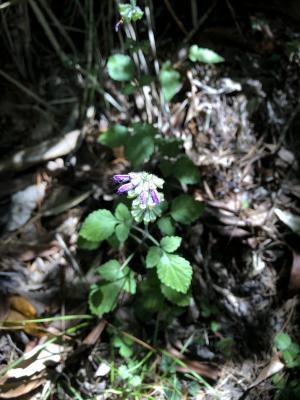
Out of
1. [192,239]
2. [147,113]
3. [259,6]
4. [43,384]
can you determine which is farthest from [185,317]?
[259,6]

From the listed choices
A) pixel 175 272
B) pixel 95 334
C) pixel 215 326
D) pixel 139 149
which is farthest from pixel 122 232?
pixel 215 326

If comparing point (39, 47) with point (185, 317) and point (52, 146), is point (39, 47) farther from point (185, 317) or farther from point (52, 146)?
point (185, 317)

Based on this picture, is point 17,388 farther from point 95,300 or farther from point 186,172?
point 186,172

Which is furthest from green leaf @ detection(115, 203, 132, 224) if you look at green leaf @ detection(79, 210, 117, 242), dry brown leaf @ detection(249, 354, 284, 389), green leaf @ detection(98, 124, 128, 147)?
dry brown leaf @ detection(249, 354, 284, 389)

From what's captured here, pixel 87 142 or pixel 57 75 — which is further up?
pixel 57 75

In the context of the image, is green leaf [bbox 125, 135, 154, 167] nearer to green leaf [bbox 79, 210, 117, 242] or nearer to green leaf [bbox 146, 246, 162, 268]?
green leaf [bbox 79, 210, 117, 242]
